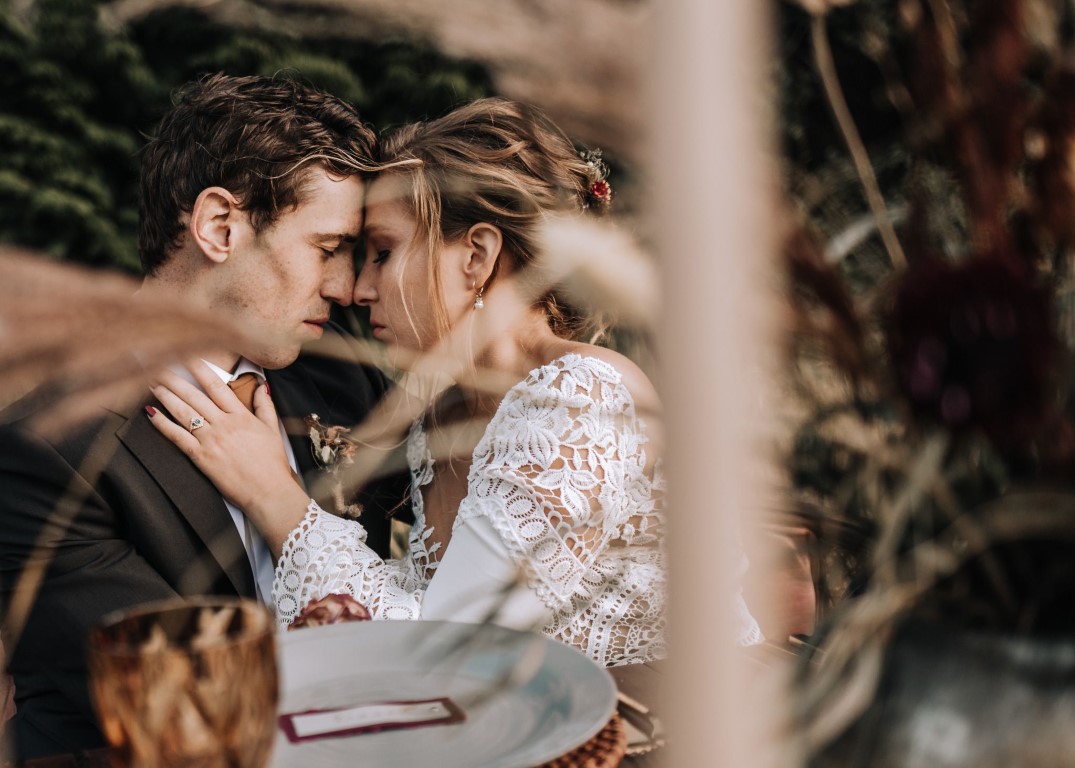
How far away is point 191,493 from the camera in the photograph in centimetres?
176

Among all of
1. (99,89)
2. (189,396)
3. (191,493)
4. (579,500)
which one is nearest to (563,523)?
(579,500)

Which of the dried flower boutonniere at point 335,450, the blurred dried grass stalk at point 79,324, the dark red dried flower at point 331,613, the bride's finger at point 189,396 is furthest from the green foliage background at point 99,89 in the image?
the blurred dried grass stalk at point 79,324

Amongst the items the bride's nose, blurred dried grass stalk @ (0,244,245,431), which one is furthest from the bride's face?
blurred dried grass stalk @ (0,244,245,431)

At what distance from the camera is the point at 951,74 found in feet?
1.29

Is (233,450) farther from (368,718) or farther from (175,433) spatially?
(368,718)

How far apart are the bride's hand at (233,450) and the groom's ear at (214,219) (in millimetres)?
285

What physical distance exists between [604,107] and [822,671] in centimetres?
29

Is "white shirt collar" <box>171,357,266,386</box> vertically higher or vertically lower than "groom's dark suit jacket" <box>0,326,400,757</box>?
higher

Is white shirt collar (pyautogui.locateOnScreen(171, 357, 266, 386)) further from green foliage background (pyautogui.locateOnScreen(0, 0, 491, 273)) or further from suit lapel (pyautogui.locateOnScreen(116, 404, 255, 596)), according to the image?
green foliage background (pyautogui.locateOnScreen(0, 0, 491, 273))

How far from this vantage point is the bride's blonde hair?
1.87 m

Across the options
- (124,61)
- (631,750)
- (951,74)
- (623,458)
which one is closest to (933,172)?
(951,74)

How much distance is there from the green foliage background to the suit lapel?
1767mm

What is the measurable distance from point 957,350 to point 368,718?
1.83 feet

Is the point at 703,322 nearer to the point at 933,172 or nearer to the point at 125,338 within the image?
the point at 125,338
